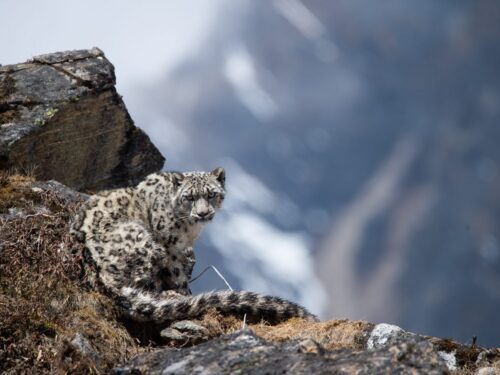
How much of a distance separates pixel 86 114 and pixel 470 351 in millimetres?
11760

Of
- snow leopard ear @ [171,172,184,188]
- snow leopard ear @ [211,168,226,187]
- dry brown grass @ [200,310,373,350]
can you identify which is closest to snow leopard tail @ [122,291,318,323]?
dry brown grass @ [200,310,373,350]

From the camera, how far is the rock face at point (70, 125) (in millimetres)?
19703

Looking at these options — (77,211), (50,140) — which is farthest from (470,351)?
(50,140)

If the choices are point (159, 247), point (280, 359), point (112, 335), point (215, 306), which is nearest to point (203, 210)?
point (159, 247)

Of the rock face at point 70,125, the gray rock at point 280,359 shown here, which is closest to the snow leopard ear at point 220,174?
the rock face at point 70,125

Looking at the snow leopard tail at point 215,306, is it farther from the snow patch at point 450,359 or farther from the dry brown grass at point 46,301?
the snow patch at point 450,359

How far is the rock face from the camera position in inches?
776

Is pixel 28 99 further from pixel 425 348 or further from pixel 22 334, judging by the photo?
pixel 425 348

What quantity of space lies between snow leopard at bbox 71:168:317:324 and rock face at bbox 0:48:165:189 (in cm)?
459

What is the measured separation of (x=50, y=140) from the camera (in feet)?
65.9

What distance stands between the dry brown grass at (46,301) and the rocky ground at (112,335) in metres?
0.02

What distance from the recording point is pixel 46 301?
12539mm

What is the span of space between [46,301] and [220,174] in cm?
485

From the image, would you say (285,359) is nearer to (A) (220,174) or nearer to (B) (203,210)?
(B) (203,210)
